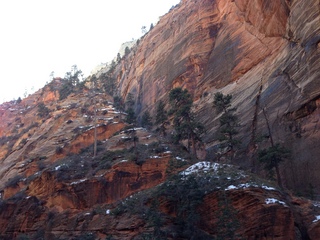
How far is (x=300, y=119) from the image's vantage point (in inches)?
1116

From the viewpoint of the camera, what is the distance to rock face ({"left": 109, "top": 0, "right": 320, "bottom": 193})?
28.1 meters

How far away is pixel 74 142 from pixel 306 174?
27761 millimetres

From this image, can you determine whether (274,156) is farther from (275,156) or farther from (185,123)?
(185,123)

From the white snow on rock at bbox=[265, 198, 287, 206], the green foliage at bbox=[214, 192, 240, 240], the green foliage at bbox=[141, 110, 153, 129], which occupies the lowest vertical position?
the green foliage at bbox=[214, 192, 240, 240]

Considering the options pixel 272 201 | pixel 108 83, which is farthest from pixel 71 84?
pixel 272 201

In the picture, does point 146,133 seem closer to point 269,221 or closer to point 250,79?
point 250,79

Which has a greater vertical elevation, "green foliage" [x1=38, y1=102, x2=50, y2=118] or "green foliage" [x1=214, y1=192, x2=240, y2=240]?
"green foliage" [x1=38, y1=102, x2=50, y2=118]

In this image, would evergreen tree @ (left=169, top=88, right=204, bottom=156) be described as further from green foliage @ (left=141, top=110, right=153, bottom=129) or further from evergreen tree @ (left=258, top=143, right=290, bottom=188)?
green foliage @ (left=141, top=110, right=153, bottom=129)

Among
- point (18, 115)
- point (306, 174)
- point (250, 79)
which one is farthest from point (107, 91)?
point (306, 174)

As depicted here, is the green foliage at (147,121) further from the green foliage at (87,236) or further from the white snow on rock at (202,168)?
the green foliage at (87,236)

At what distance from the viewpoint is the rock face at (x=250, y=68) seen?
28.1 m

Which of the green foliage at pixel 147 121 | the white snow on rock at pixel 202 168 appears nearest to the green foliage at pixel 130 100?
the green foliage at pixel 147 121

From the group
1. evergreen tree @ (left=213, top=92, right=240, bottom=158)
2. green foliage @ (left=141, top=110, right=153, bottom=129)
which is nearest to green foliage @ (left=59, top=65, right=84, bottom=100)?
green foliage @ (left=141, top=110, right=153, bottom=129)

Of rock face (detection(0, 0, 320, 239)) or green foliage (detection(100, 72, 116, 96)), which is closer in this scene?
rock face (detection(0, 0, 320, 239))
